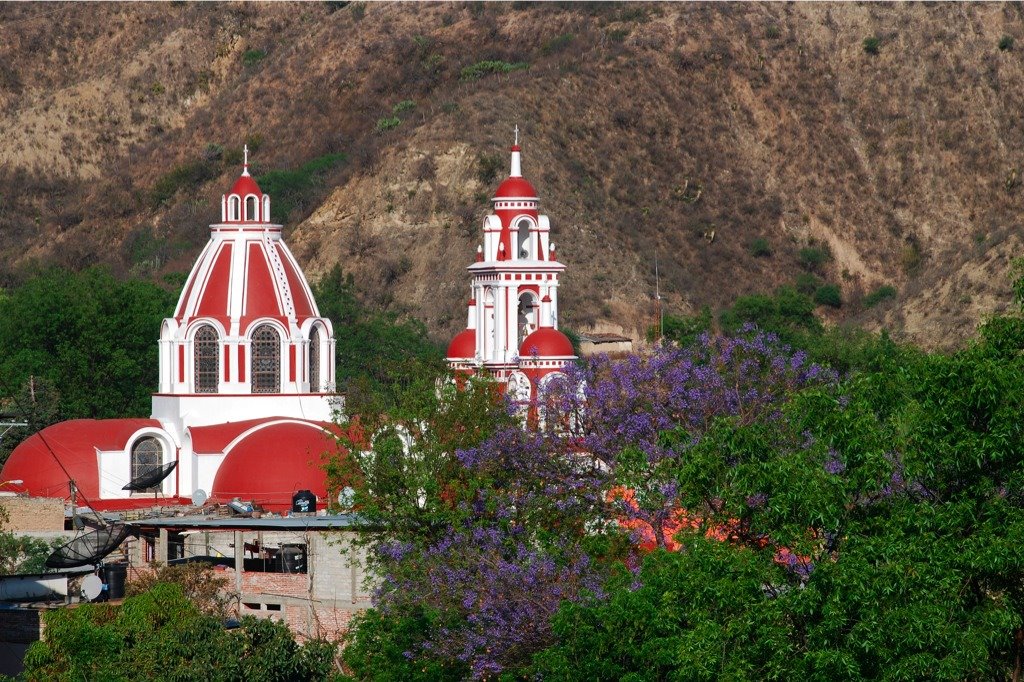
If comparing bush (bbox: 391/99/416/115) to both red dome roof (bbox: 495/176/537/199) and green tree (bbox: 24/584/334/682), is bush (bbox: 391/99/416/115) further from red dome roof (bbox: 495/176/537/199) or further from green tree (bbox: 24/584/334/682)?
green tree (bbox: 24/584/334/682)

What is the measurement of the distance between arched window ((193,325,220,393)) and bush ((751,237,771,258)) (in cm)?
5235

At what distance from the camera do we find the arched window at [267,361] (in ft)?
170

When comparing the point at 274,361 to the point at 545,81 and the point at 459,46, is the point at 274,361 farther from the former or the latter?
the point at 459,46

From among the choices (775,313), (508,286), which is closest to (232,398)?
(508,286)

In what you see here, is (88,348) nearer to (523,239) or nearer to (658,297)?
(523,239)

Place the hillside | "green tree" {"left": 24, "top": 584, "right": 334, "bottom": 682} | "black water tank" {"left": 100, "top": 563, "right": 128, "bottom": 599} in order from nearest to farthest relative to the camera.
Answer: "green tree" {"left": 24, "top": 584, "right": 334, "bottom": 682}, "black water tank" {"left": 100, "top": 563, "right": 128, "bottom": 599}, the hillside

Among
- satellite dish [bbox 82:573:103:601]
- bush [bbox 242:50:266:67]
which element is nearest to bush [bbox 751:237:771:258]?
bush [bbox 242:50:266:67]

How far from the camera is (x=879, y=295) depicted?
323ft

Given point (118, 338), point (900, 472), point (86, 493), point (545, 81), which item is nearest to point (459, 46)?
point (545, 81)

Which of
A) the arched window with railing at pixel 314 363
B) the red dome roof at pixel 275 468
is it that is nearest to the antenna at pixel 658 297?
the arched window with railing at pixel 314 363

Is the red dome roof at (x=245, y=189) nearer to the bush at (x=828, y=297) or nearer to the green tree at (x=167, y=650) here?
the green tree at (x=167, y=650)

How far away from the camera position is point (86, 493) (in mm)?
49500

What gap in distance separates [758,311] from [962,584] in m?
58.6

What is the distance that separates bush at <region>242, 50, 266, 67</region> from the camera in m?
132
